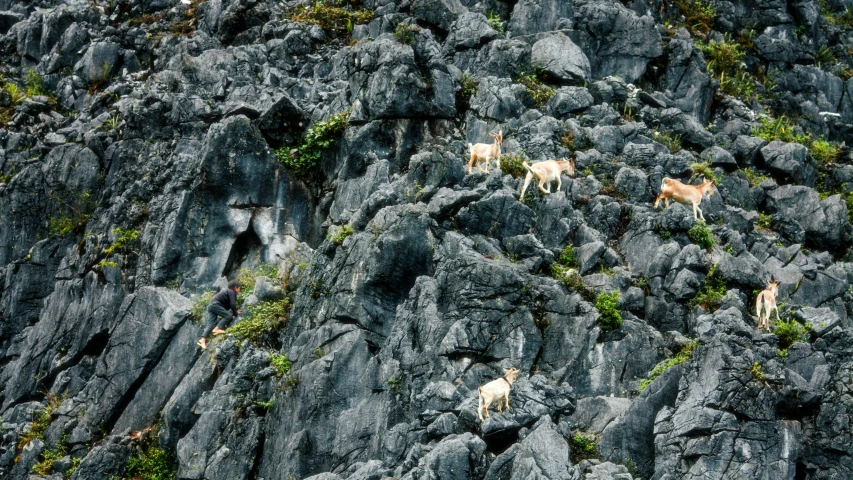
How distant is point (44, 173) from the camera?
3812cm

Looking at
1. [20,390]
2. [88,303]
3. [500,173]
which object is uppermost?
[500,173]

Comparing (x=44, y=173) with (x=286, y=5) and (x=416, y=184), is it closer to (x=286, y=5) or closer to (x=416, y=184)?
(x=286, y=5)

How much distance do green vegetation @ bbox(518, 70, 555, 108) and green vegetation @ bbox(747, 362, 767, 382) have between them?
543 inches

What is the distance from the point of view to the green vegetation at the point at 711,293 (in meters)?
26.5

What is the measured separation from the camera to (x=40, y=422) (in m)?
31.5

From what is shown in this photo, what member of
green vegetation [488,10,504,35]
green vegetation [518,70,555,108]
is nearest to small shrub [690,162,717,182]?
green vegetation [518,70,555,108]

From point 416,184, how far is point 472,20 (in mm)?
9826

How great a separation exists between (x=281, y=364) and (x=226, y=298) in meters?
3.01

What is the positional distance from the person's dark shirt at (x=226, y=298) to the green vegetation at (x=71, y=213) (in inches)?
395

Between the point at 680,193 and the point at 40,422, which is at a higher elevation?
the point at 680,193

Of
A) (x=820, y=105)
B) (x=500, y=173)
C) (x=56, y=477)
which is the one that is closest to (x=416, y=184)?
(x=500, y=173)

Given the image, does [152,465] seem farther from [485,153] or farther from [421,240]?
[485,153]

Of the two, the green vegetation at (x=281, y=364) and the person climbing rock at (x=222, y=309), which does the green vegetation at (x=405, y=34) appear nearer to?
the person climbing rock at (x=222, y=309)

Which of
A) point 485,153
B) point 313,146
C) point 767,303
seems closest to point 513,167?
point 485,153
